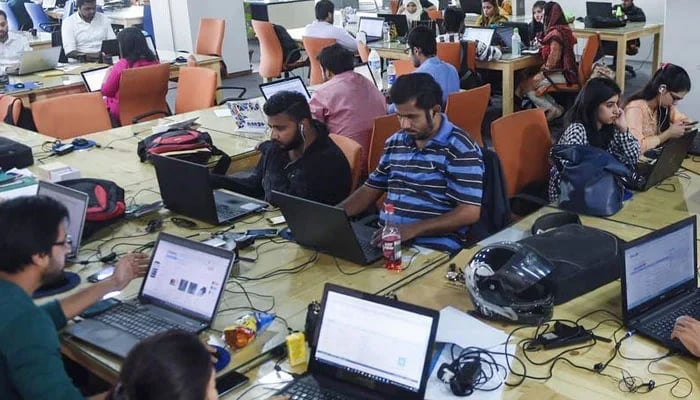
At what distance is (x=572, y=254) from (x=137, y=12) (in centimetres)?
1054

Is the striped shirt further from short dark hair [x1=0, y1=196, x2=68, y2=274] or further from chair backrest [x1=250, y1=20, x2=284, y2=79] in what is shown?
chair backrest [x1=250, y1=20, x2=284, y2=79]

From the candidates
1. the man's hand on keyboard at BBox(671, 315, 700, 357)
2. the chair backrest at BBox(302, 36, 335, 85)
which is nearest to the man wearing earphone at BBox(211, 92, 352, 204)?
the man's hand on keyboard at BBox(671, 315, 700, 357)

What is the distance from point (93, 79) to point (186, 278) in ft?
13.5

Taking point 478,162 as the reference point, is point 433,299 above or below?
below

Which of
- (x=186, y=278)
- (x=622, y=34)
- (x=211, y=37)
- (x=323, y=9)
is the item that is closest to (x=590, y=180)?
(x=186, y=278)

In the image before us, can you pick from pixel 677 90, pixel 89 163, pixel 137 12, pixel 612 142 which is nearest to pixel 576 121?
pixel 612 142

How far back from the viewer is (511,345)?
217cm

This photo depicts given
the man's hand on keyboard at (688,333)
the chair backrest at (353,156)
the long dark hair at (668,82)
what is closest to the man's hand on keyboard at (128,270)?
the chair backrest at (353,156)

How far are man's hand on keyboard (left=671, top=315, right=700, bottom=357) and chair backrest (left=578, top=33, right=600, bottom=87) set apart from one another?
203 inches

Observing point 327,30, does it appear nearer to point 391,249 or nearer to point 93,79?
point 93,79

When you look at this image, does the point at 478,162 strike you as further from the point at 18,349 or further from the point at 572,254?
the point at 18,349

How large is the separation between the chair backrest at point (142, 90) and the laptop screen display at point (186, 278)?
3.29 metres

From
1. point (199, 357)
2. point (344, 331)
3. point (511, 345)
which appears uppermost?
point (199, 357)

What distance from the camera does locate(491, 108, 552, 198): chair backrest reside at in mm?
3637
